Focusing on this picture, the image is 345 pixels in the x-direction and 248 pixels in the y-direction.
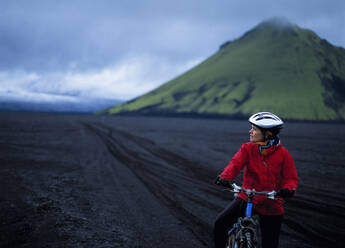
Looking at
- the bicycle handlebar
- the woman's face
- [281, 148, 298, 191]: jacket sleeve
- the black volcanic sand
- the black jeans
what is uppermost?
the woman's face

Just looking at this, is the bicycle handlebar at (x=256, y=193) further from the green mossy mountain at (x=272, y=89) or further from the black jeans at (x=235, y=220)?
the green mossy mountain at (x=272, y=89)

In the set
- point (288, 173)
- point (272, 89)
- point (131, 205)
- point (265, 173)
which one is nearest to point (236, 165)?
point (265, 173)

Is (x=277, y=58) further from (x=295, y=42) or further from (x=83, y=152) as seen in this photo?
(x=83, y=152)

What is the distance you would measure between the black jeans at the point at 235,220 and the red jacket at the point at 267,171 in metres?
0.09

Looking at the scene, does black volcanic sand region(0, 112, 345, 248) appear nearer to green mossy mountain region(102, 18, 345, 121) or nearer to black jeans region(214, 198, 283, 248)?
black jeans region(214, 198, 283, 248)

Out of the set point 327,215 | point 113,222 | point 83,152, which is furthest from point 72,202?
point 83,152

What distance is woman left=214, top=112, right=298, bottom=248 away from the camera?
Answer: 2.77 meters

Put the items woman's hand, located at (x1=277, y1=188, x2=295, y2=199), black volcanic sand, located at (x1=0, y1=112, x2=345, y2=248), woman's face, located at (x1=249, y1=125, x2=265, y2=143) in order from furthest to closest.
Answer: black volcanic sand, located at (x1=0, y1=112, x2=345, y2=248), woman's face, located at (x1=249, y1=125, x2=265, y2=143), woman's hand, located at (x1=277, y1=188, x2=295, y2=199)

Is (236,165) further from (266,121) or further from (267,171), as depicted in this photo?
(266,121)

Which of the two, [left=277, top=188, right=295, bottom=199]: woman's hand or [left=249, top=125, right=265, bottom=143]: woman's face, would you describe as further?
[left=249, top=125, right=265, bottom=143]: woman's face

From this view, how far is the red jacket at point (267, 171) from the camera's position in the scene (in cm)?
277

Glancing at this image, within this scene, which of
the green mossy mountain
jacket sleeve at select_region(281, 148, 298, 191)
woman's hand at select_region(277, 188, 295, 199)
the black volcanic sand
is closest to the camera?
woman's hand at select_region(277, 188, 295, 199)

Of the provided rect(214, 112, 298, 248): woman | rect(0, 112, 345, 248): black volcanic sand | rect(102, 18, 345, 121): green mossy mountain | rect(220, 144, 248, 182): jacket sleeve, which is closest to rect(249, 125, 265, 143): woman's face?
rect(214, 112, 298, 248): woman

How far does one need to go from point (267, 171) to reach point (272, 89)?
16785cm
